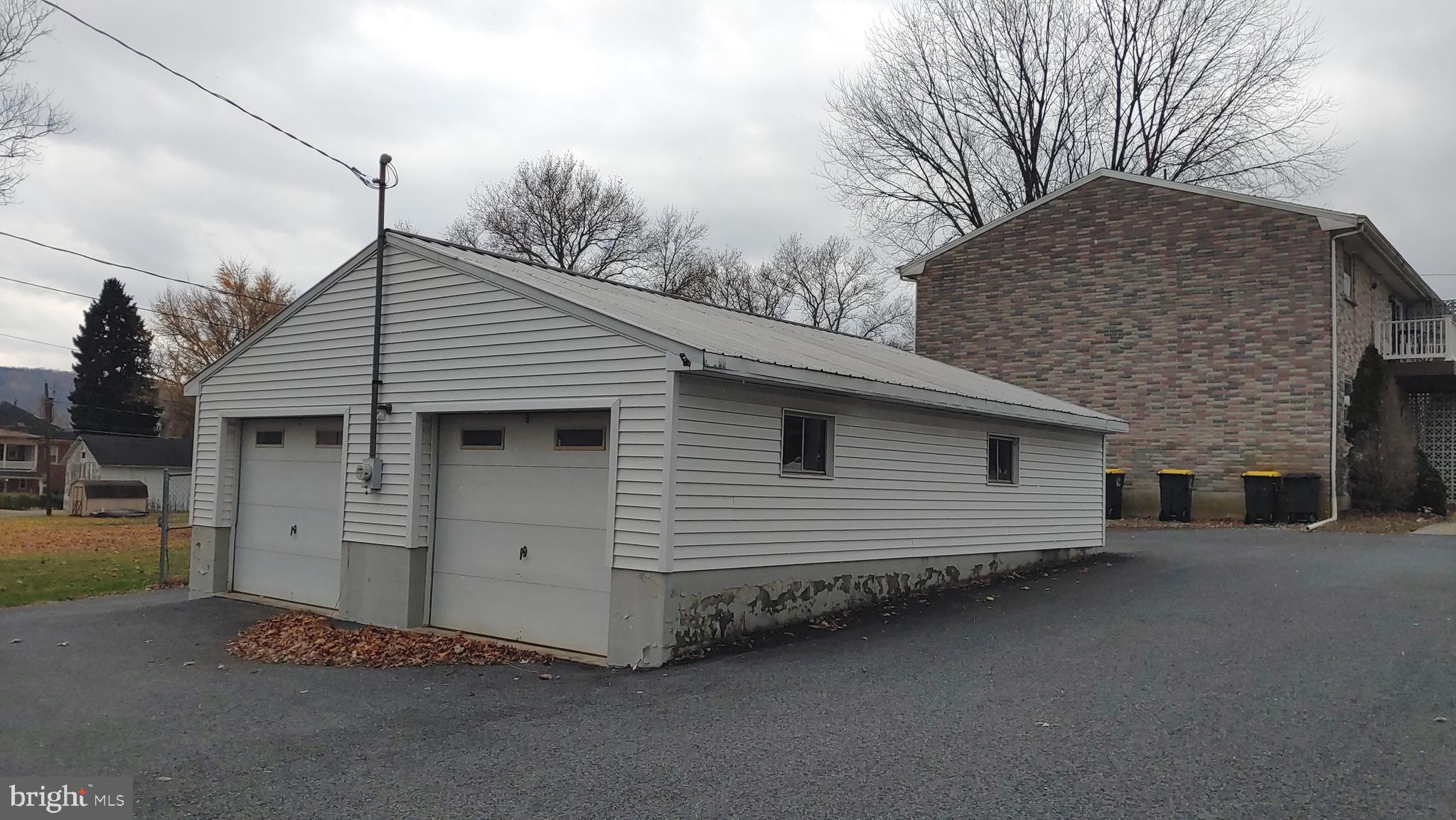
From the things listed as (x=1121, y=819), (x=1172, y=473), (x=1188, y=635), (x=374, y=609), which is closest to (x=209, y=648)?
(x=374, y=609)

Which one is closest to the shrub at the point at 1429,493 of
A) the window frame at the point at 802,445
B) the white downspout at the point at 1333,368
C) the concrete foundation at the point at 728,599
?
the white downspout at the point at 1333,368

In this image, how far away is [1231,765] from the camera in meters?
5.29

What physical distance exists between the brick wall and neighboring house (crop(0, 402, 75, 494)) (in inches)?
2204

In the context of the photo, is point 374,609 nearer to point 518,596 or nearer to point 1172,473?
point 518,596

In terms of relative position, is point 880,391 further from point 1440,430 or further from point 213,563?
point 1440,430

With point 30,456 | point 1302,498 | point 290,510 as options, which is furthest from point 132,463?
point 1302,498

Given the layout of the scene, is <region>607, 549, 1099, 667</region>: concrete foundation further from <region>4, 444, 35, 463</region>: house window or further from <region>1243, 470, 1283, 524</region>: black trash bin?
<region>4, 444, 35, 463</region>: house window

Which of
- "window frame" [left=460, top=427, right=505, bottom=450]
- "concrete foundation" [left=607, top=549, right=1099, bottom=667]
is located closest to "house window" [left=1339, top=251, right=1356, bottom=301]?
"concrete foundation" [left=607, top=549, right=1099, bottom=667]

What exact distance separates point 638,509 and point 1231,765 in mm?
4598

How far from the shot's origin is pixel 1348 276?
794 inches

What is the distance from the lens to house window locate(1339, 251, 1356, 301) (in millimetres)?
19594

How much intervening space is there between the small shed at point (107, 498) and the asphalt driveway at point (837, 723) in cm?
3505

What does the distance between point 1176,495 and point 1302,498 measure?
222 cm
